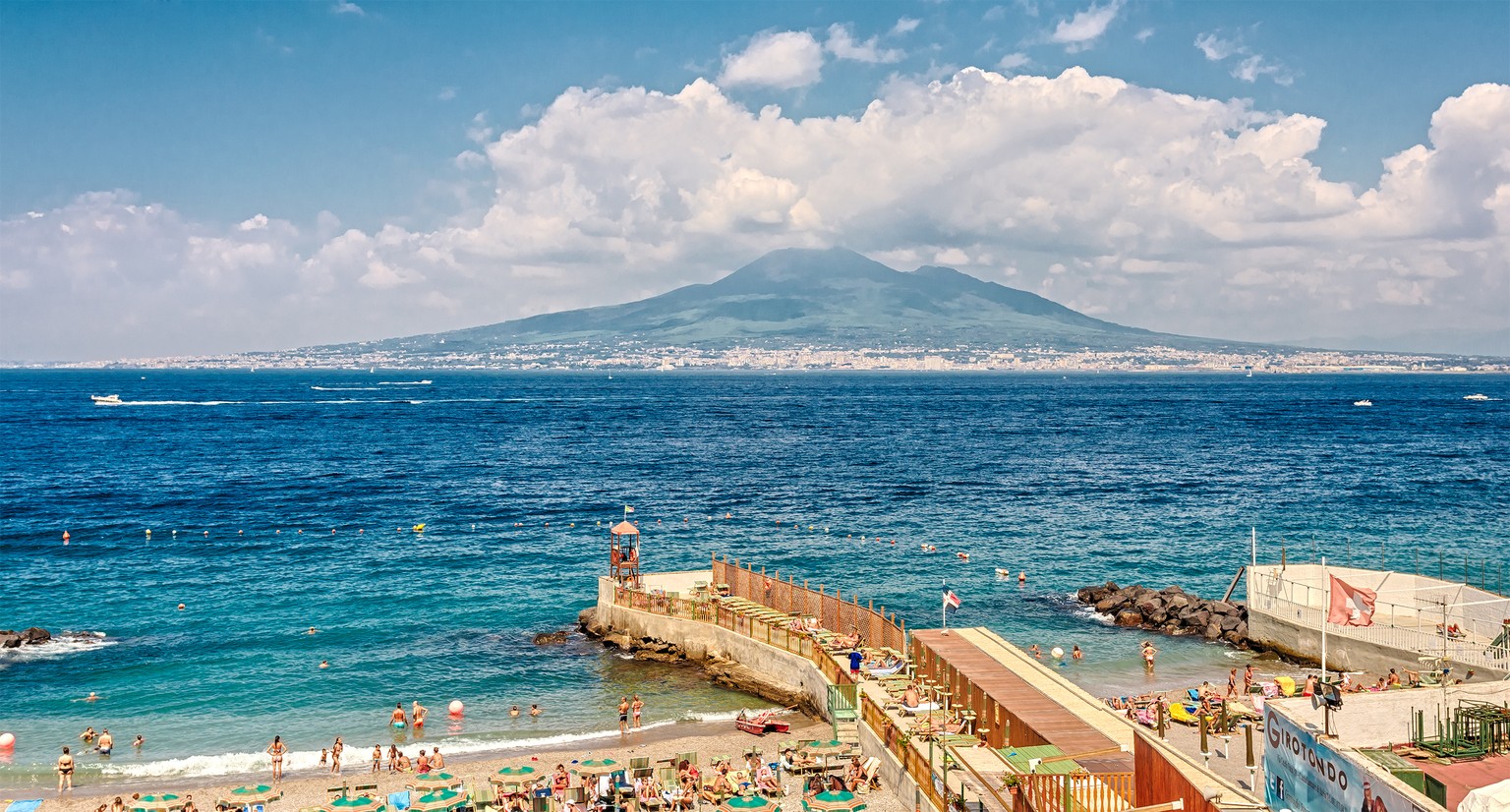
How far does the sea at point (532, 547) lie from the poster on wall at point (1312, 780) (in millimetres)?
16983

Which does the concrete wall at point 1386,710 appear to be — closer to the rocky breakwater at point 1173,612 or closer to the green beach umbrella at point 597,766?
the green beach umbrella at point 597,766

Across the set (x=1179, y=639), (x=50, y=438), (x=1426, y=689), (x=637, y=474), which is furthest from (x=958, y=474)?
(x=50, y=438)

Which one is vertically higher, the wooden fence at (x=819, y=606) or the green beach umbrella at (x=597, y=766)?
the wooden fence at (x=819, y=606)

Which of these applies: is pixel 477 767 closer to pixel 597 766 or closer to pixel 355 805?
pixel 597 766

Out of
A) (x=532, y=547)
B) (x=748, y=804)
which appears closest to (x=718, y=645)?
(x=748, y=804)

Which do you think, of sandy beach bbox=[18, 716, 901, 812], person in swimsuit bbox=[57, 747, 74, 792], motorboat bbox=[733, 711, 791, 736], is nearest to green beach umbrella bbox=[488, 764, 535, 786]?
sandy beach bbox=[18, 716, 901, 812]

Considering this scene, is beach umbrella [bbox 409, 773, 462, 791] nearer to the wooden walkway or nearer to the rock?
the wooden walkway

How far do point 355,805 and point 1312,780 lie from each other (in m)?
18.0

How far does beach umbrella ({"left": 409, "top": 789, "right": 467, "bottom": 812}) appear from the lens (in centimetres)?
2206

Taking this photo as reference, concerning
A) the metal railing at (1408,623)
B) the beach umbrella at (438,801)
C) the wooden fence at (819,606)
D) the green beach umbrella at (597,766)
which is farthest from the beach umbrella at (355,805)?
the metal railing at (1408,623)

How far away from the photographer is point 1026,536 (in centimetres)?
5388

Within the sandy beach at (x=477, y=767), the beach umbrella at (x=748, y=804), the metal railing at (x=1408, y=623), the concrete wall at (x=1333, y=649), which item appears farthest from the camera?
the concrete wall at (x=1333, y=649)

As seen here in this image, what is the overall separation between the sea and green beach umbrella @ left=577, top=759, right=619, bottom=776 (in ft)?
7.92

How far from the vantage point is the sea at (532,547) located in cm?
3048
